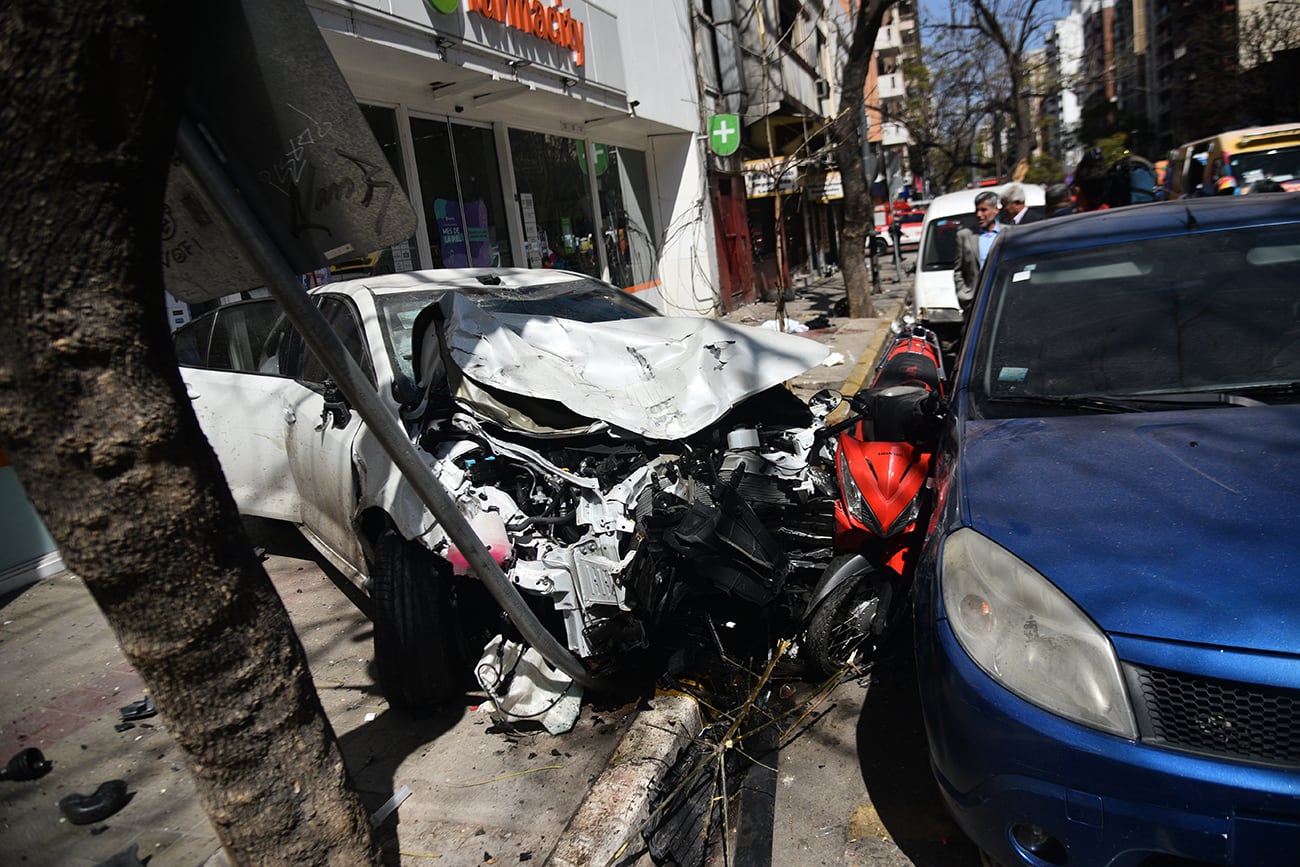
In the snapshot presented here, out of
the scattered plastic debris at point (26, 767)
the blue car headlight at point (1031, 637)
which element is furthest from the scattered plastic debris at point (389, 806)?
the blue car headlight at point (1031, 637)

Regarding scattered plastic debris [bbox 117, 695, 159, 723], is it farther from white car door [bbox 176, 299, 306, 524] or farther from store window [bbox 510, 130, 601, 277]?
store window [bbox 510, 130, 601, 277]

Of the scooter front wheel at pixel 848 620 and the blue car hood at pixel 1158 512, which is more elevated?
the blue car hood at pixel 1158 512

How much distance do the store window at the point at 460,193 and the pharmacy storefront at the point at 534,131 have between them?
0.02 meters

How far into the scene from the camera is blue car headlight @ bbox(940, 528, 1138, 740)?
76.7 inches

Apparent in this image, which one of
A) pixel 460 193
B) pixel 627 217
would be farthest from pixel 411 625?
pixel 627 217

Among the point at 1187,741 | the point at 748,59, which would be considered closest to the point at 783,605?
the point at 1187,741

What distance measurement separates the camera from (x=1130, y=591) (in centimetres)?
200

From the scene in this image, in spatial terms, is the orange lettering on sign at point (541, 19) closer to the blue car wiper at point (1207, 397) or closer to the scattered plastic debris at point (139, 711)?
the scattered plastic debris at point (139, 711)

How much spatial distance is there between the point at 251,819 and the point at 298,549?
12.9 ft

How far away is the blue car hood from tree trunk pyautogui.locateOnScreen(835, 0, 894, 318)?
33.5 feet

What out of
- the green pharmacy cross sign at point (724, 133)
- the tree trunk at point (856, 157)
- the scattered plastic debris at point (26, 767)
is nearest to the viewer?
the scattered plastic debris at point (26, 767)

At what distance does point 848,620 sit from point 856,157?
10.7 metres

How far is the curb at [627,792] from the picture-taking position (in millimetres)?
2691

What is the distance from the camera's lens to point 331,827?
2258 millimetres
